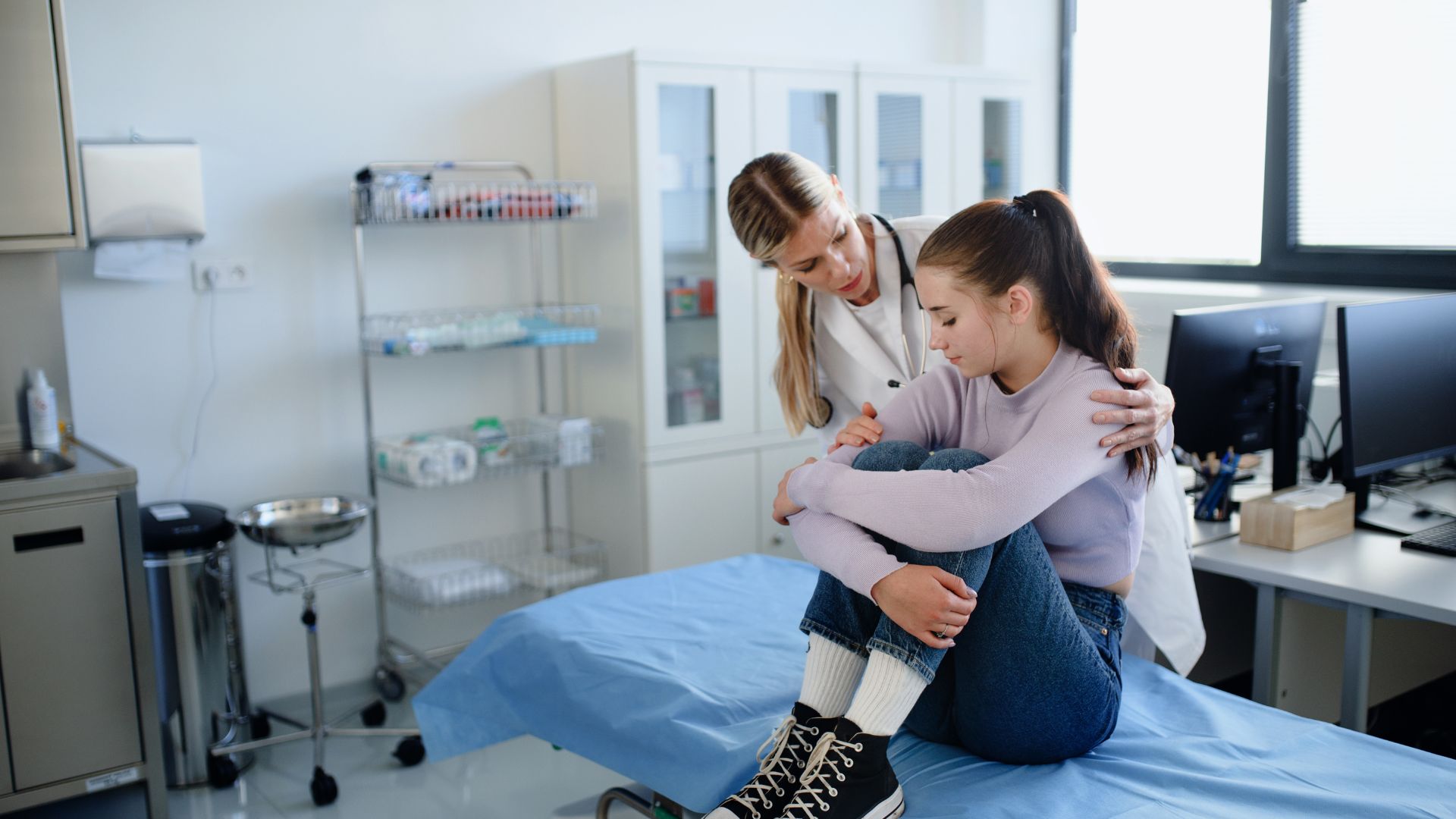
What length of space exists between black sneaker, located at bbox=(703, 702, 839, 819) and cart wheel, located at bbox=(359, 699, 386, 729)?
1.82 m

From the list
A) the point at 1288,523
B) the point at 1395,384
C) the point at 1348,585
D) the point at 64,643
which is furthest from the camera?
the point at 64,643

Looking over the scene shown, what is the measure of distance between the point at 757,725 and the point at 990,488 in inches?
20.6

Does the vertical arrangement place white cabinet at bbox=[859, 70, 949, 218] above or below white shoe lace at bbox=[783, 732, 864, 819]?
above

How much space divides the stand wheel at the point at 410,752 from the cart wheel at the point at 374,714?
22 cm

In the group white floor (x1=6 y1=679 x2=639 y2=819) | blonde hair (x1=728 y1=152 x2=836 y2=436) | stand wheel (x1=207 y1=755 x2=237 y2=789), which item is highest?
blonde hair (x1=728 y1=152 x2=836 y2=436)

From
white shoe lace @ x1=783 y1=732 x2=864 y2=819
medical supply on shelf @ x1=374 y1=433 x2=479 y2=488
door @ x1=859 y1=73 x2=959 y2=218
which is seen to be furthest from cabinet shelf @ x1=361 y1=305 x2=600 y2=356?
white shoe lace @ x1=783 y1=732 x2=864 y2=819

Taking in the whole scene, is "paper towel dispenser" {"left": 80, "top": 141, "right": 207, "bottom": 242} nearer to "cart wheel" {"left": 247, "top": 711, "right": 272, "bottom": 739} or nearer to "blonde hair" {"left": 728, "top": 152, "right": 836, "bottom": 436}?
"cart wheel" {"left": 247, "top": 711, "right": 272, "bottom": 739}

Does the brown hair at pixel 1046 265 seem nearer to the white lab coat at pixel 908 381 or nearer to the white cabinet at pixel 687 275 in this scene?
the white lab coat at pixel 908 381

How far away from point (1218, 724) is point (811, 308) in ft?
3.35

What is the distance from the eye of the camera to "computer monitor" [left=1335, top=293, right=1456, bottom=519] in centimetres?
226

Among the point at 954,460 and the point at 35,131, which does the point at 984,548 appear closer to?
the point at 954,460

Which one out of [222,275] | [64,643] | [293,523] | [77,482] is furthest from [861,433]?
[222,275]

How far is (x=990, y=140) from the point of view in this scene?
414 cm

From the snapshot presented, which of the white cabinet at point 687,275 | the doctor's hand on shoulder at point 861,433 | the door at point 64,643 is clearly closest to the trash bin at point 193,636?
the door at point 64,643
